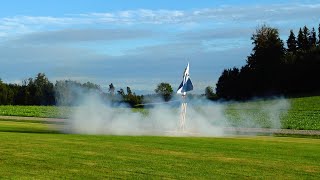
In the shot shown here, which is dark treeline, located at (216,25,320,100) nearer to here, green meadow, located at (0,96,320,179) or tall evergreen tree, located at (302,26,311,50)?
tall evergreen tree, located at (302,26,311,50)

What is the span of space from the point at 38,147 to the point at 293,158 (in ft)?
31.9

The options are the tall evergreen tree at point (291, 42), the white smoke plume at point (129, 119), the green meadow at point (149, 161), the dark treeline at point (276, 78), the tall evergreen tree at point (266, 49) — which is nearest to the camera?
the green meadow at point (149, 161)

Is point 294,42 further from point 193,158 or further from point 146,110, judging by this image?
point 193,158

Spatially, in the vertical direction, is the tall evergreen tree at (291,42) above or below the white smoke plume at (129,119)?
above

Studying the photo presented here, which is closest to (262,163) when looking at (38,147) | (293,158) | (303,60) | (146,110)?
(293,158)

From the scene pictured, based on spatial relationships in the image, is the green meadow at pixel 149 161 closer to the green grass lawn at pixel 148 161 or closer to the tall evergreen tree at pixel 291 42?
the green grass lawn at pixel 148 161

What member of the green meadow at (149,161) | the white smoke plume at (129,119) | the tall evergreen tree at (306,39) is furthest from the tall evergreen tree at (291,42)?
the green meadow at (149,161)

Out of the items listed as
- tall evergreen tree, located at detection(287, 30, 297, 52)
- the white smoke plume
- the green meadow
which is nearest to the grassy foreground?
the green meadow

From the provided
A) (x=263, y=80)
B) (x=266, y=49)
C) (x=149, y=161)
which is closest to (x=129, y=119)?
(x=149, y=161)

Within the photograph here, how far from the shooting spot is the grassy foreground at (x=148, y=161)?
15.1 metres

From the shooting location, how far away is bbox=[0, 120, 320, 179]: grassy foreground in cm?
1511

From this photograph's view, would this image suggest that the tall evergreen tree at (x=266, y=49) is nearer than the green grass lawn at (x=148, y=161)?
No

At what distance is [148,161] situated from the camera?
1750 cm

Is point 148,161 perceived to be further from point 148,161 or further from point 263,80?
point 263,80
